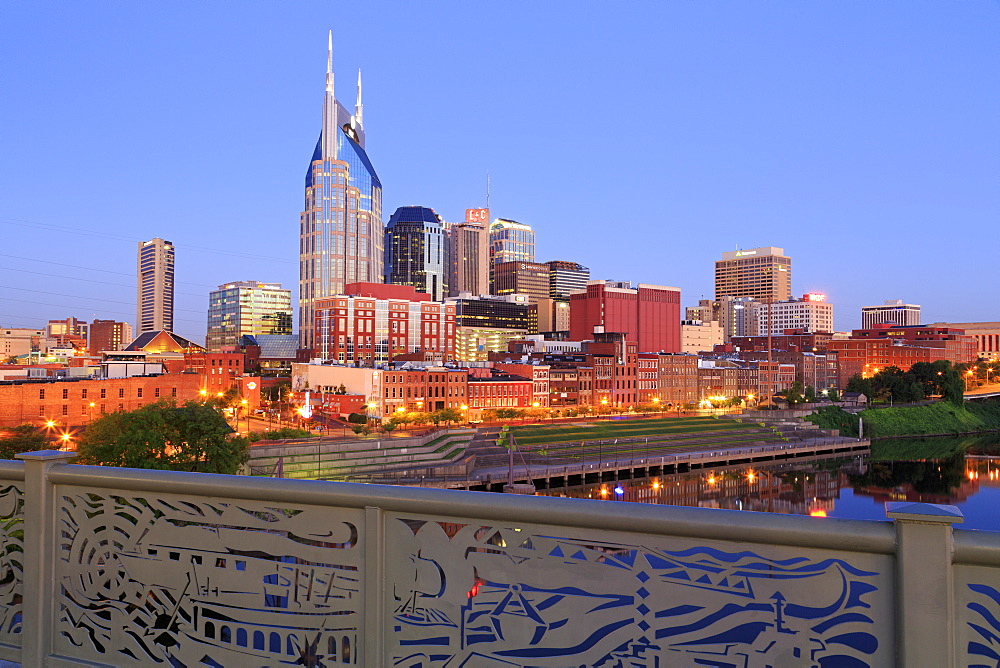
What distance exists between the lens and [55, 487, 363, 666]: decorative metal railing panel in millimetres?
3057

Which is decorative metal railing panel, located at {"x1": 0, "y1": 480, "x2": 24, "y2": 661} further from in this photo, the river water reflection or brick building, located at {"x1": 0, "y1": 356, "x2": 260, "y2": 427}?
brick building, located at {"x1": 0, "y1": 356, "x2": 260, "y2": 427}

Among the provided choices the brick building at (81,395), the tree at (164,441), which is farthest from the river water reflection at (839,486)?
the brick building at (81,395)

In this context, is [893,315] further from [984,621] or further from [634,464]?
[984,621]

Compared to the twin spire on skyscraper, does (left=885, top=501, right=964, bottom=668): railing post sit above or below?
below

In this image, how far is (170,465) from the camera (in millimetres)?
24422

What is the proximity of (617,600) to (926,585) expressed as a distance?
1018 millimetres

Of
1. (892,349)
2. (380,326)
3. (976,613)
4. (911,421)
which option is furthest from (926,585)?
(892,349)

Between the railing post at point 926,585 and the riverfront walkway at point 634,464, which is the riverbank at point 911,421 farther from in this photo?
the railing post at point 926,585

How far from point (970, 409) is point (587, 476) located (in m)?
61.6

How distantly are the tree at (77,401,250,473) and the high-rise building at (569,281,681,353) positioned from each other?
121799 millimetres

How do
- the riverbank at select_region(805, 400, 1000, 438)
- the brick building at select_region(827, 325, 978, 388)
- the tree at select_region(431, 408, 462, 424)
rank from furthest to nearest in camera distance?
the brick building at select_region(827, 325, 978, 388) < the riverbank at select_region(805, 400, 1000, 438) < the tree at select_region(431, 408, 462, 424)

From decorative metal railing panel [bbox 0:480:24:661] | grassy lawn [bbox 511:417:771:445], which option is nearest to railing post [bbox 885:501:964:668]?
decorative metal railing panel [bbox 0:480:24:661]

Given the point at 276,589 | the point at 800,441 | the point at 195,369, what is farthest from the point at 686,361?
the point at 276,589

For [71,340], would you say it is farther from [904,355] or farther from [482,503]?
[482,503]
